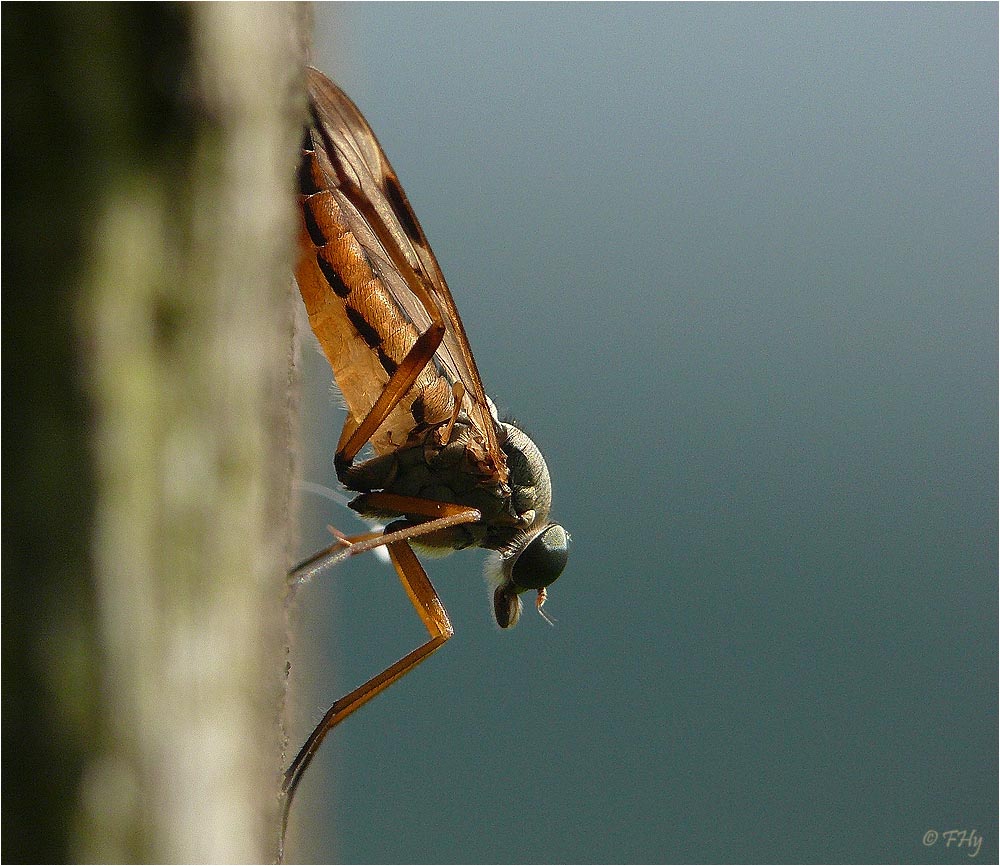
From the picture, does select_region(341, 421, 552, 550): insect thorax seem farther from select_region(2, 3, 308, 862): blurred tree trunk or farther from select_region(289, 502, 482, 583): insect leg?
select_region(2, 3, 308, 862): blurred tree trunk

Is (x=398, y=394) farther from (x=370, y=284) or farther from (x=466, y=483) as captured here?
(x=466, y=483)

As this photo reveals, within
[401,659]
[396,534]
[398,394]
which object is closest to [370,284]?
[398,394]

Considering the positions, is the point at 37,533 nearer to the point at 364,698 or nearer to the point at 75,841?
the point at 75,841

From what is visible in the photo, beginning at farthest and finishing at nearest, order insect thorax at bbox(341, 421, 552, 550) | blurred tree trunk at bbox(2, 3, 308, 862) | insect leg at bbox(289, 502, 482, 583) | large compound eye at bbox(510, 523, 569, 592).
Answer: large compound eye at bbox(510, 523, 569, 592), insect thorax at bbox(341, 421, 552, 550), insect leg at bbox(289, 502, 482, 583), blurred tree trunk at bbox(2, 3, 308, 862)

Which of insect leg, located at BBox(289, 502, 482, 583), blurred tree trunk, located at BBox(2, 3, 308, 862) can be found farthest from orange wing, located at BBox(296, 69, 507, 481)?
blurred tree trunk, located at BBox(2, 3, 308, 862)

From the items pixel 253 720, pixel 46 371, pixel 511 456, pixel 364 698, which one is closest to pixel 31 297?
pixel 46 371

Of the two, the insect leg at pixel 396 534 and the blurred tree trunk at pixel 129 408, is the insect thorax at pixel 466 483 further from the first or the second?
the blurred tree trunk at pixel 129 408

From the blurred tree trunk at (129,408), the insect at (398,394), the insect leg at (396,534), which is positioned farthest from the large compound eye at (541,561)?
the blurred tree trunk at (129,408)
